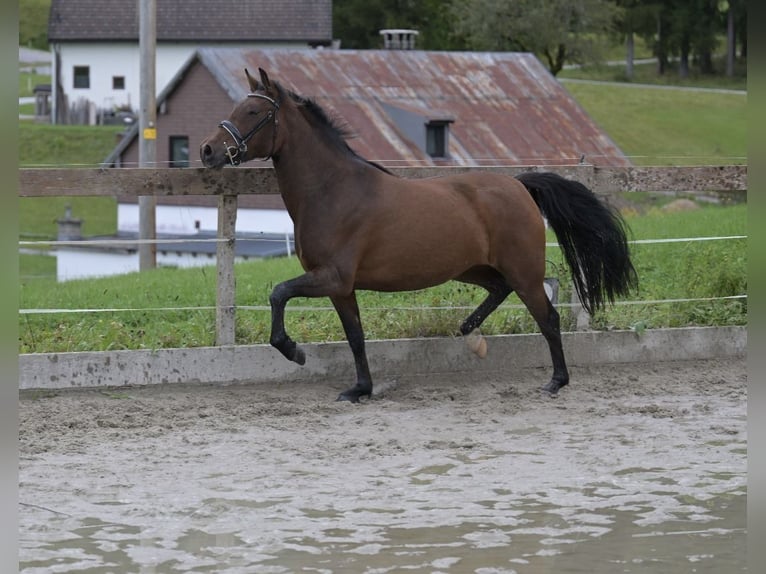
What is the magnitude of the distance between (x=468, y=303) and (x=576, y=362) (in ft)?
2.97

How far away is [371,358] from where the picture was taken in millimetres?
8828

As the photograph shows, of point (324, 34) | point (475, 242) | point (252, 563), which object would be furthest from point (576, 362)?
point (324, 34)

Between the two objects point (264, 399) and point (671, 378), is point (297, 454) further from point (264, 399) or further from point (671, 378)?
point (671, 378)

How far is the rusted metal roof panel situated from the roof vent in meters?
2.97

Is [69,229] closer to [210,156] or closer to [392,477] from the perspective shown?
[210,156]

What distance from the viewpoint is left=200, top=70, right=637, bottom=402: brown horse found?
784cm

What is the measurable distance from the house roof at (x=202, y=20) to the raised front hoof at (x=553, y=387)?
4842 centimetres

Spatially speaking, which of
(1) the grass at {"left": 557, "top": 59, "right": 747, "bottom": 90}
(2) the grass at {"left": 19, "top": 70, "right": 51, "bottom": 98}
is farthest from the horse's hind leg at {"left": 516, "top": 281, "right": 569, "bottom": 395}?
(2) the grass at {"left": 19, "top": 70, "right": 51, "bottom": 98}

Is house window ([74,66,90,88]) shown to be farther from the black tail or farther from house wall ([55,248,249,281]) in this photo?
the black tail

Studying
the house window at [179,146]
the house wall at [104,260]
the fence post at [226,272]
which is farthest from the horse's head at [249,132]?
the house window at [179,146]

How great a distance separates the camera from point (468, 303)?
9.45m

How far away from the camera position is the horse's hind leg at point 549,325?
8477 millimetres

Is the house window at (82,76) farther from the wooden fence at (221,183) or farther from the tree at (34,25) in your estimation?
the wooden fence at (221,183)

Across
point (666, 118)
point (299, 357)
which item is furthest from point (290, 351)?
point (666, 118)
